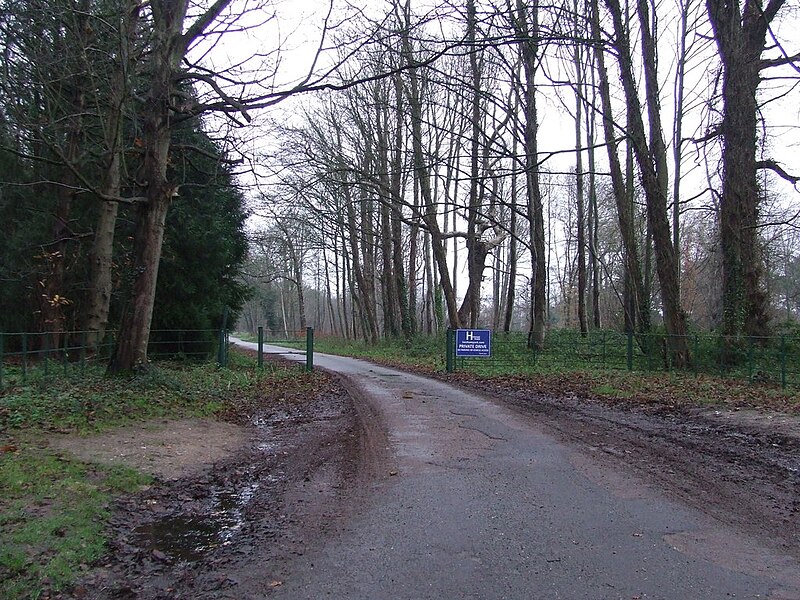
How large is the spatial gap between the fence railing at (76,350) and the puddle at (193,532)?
25.1ft

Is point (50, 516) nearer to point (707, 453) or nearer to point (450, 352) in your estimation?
point (707, 453)

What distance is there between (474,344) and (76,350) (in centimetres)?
1107

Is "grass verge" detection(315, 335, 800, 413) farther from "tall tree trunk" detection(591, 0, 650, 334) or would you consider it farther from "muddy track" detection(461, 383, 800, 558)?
"tall tree trunk" detection(591, 0, 650, 334)

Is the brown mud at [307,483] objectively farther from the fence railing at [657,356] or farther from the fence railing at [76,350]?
the fence railing at [76,350]

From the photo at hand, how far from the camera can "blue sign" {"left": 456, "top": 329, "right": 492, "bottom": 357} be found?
1831 cm

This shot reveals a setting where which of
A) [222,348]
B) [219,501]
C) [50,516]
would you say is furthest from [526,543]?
[222,348]

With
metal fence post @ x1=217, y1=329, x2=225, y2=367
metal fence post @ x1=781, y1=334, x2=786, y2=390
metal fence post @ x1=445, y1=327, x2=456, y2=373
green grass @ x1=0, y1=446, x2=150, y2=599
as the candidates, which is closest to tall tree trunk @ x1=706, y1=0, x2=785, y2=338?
metal fence post @ x1=781, y1=334, x2=786, y2=390

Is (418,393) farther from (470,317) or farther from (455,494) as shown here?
(470,317)

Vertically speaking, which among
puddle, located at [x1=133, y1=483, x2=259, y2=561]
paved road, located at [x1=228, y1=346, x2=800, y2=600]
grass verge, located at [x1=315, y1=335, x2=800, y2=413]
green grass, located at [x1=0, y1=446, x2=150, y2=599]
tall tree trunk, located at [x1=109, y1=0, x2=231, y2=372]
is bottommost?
puddle, located at [x1=133, y1=483, x2=259, y2=561]

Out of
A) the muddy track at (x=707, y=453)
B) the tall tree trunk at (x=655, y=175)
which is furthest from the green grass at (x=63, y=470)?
the tall tree trunk at (x=655, y=175)

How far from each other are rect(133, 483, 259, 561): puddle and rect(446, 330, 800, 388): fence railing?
41.5 ft

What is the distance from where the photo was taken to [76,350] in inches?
634

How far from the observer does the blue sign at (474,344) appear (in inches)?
721

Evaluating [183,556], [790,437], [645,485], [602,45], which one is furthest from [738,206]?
[183,556]
